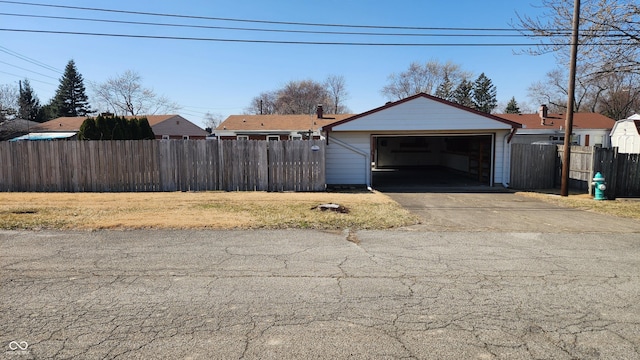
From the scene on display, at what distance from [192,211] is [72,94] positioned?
233 ft

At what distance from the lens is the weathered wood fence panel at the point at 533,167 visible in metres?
15.9

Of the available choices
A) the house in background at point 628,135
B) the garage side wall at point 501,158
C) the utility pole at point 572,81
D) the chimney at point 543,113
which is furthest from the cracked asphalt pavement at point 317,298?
the chimney at point 543,113

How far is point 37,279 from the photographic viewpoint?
15.8 ft

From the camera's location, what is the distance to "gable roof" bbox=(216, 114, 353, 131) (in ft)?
103

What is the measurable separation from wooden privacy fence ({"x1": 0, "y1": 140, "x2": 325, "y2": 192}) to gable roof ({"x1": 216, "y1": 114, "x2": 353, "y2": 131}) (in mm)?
16631

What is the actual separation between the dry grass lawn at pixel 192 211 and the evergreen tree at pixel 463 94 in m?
50.0

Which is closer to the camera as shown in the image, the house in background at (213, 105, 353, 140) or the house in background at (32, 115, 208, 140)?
the house in background at (213, 105, 353, 140)

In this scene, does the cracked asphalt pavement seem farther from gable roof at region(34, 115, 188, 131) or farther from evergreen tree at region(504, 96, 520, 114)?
evergreen tree at region(504, 96, 520, 114)

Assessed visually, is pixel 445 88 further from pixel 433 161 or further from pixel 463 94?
pixel 433 161

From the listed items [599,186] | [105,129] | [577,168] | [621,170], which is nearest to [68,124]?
[105,129]

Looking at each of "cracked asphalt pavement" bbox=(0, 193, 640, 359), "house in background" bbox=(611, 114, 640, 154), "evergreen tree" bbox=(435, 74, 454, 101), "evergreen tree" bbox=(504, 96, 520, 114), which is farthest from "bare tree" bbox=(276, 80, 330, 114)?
"cracked asphalt pavement" bbox=(0, 193, 640, 359)

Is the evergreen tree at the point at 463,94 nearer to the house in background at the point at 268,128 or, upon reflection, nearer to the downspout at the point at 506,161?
the house in background at the point at 268,128

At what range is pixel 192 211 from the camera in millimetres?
9656

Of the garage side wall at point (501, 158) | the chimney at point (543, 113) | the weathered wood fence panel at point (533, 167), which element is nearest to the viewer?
the weathered wood fence panel at point (533, 167)
